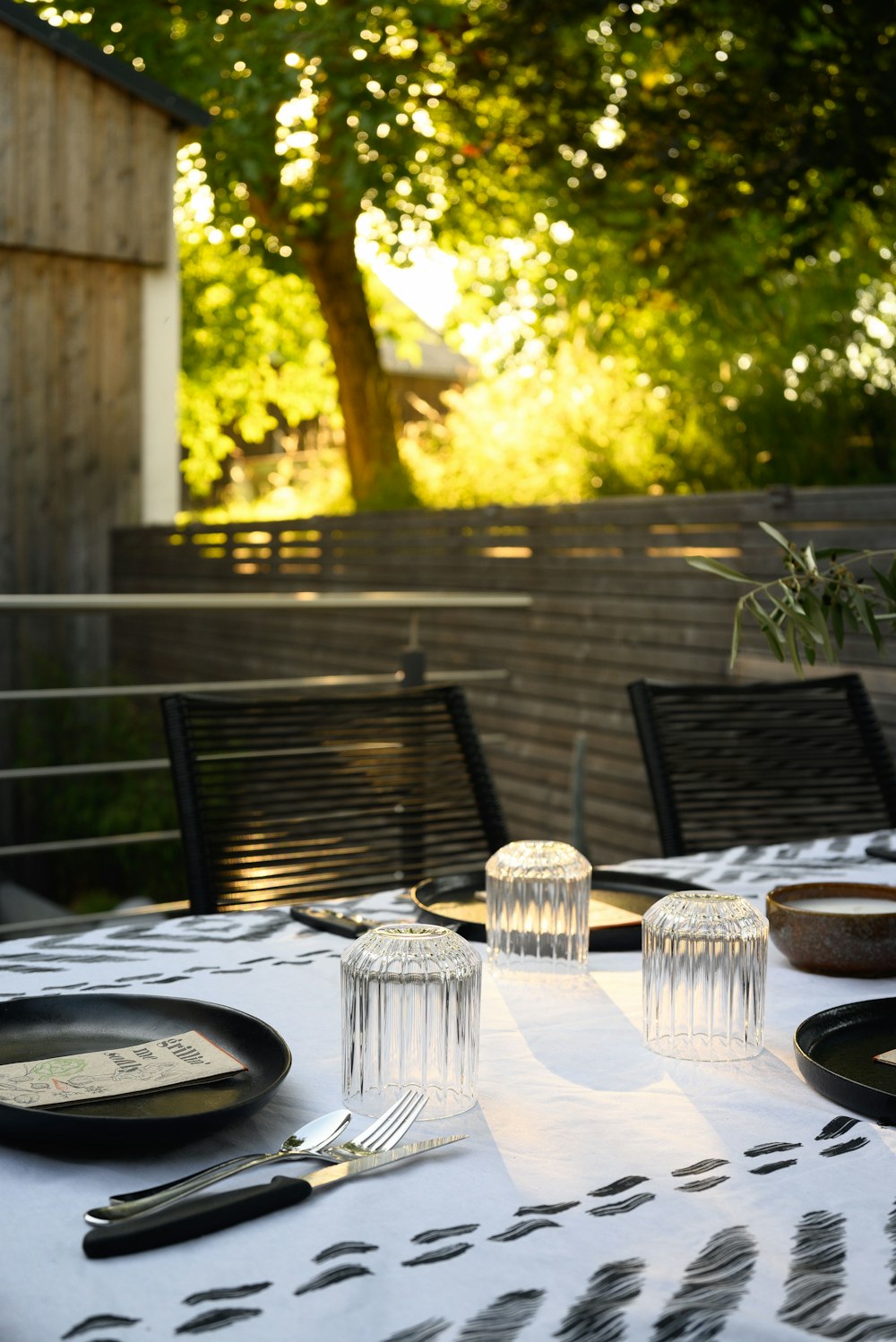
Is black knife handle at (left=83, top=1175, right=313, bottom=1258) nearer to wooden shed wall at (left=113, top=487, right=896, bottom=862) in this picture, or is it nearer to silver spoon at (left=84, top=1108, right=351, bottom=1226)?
silver spoon at (left=84, top=1108, right=351, bottom=1226)

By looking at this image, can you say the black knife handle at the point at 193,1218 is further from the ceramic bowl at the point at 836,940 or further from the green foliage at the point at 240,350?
the green foliage at the point at 240,350

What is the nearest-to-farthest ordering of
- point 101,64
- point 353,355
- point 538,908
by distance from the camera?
point 538,908 < point 101,64 < point 353,355

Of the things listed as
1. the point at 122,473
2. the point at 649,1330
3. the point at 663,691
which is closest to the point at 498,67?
the point at 122,473

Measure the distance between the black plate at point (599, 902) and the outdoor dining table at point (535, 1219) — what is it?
21cm

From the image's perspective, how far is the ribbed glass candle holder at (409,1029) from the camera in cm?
97

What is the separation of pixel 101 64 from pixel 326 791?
5675mm

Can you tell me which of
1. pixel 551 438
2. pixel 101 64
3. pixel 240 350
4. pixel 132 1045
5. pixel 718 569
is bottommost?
pixel 132 1045

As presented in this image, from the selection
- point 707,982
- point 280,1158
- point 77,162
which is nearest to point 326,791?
point 707,982

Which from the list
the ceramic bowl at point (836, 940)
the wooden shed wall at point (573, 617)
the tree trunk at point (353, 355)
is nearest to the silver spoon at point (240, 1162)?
the ceramic bowl at point (836, 940)

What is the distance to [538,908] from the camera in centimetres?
134

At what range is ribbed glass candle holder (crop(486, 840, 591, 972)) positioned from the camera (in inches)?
52.6

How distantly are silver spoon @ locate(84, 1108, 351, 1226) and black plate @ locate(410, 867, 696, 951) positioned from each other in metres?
0.50

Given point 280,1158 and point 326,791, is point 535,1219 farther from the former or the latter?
point 326,791

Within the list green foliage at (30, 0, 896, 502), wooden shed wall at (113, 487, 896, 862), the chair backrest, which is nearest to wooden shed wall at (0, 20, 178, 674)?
Result: green foliage at (30, 0, 896, 502)
